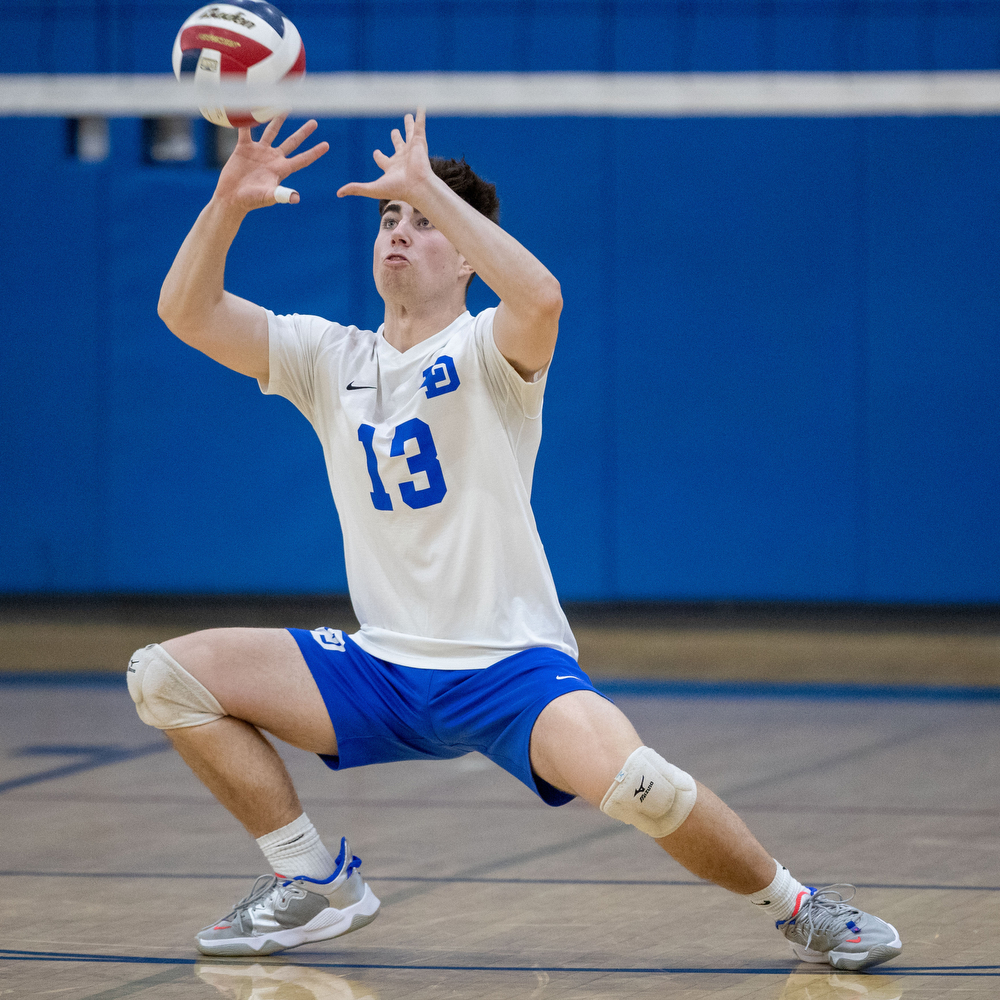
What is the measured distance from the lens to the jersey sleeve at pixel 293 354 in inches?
131

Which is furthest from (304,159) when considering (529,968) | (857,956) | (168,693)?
(857,956)

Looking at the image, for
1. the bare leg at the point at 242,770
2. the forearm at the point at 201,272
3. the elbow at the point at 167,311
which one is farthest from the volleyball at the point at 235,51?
the bare leg at the point at 242,770

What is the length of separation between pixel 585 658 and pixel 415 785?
2.48 m

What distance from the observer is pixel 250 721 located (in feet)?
10.2

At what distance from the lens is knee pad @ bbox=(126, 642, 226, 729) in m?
3.04

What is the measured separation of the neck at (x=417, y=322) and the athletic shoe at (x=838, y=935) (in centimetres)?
148

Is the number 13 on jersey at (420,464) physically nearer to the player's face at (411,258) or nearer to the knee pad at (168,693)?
the player's face at (411,258)

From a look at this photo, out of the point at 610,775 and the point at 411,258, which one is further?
the point at 411,258

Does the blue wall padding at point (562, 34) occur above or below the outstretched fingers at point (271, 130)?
above

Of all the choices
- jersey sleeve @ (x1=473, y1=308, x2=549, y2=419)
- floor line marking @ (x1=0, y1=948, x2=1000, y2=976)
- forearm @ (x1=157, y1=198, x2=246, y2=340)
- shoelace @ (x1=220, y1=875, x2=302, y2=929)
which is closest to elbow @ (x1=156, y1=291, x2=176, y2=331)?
forearm @ (x1=157, y1=198, x2=246, y2=340)

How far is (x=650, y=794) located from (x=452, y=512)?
29.5 inches

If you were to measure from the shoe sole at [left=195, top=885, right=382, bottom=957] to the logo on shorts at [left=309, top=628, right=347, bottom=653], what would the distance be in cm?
55

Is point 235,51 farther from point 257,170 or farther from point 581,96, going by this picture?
point 581,96

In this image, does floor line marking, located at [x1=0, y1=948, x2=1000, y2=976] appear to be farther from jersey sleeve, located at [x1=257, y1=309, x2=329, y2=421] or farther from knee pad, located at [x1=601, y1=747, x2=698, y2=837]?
jersey sleeve, located at [x1=257, y1=309, x2=329, y2=421]
